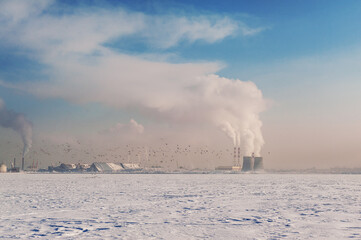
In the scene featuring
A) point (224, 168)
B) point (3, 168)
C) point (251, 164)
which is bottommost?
point (3, 168)

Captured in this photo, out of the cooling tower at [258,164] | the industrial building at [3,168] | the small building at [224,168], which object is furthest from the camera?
the small building at [224,168]

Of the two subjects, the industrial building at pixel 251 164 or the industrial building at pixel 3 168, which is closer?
the industrial building at pixel 251 164

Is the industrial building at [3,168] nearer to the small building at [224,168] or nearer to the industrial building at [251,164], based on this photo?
the small building at [224,168]

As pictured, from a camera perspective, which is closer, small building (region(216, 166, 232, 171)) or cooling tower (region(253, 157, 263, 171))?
cooling tower (region(253, 157, 263, 171))

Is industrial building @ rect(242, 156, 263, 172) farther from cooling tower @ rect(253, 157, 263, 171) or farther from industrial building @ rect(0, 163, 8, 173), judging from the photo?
industrial building @ rect(0, 163, 8, 173)

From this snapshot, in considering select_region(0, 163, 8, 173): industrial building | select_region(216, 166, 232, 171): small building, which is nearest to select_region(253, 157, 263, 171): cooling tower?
select_region(216, 166, 232, 171): small building

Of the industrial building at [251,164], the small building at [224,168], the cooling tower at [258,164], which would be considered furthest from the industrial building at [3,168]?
the cooling tower at [258,164]

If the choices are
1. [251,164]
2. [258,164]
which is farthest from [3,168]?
[258,164]

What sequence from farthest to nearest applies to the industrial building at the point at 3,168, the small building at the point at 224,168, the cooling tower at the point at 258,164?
the small building at the point at 224,168 < the industrial building at the point at 3,168 < the cooling tower at the point at 258,164

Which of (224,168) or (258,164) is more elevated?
(258,164)

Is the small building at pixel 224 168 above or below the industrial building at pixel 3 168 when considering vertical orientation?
→ above

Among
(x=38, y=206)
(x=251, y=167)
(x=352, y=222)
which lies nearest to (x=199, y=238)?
(x=352, y=222)

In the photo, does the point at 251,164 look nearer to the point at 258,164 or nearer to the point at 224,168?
the point at 258,164

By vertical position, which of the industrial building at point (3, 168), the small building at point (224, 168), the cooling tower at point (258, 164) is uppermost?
the cooling tower at point (258, 164)
